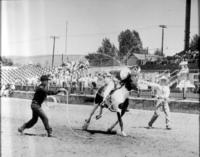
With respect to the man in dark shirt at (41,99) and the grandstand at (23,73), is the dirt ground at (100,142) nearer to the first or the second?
the man in dark shirt at (41,99)

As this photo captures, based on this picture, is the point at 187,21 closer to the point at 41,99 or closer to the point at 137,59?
the point at 137,59

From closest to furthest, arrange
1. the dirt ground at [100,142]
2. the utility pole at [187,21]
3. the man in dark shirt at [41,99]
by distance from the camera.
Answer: the dirt ground at [100,142] → the man in dark shirt at [41,99] → the utility pole at [187,21]

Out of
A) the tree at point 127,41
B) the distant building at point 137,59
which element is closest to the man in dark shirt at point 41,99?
the distant building at point 137,59

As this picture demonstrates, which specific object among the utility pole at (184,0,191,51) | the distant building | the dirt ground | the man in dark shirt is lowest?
the dirt ground

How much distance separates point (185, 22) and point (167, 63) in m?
10.6

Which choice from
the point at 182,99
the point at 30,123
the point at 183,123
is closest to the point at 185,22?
the point at 182,99

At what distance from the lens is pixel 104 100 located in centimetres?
1036

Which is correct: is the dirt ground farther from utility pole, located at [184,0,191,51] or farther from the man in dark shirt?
utility pole, located at [184,0,191,51]

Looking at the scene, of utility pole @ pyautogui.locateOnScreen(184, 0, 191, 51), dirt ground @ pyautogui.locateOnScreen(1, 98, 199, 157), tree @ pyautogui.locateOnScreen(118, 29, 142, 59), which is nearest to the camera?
dirt ground @ pyautogui.locateOnScreen(1, 98, 199, 157)

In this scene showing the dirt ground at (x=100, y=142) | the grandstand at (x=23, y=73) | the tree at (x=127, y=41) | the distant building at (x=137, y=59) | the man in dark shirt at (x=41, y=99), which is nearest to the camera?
the dirt ground at (x=100, y=142)

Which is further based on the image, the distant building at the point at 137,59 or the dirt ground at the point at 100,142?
the distant building at the point at 137,59

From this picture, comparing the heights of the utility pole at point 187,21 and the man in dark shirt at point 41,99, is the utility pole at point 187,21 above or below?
above

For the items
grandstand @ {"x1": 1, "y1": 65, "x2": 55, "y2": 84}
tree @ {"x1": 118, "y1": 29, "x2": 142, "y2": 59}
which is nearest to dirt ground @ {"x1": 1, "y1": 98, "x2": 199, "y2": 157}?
grandstand @ {"x1": 1, "y1": 65, "x2": 55, "y2": 84}

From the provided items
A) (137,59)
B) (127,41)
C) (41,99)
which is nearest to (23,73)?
(137,59)
